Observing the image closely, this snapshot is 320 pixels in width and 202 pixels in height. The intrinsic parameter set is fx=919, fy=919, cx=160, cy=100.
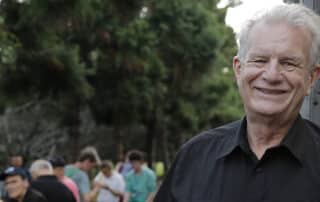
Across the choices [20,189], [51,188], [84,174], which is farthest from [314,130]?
[84,174]

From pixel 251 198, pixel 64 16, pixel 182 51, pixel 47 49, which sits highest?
pixel 251 198

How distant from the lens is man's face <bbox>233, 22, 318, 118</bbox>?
9.23 ft

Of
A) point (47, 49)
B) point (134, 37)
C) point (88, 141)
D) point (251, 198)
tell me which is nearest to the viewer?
point (251, 198)

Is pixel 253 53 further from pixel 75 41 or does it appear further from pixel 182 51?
pixel 182 51

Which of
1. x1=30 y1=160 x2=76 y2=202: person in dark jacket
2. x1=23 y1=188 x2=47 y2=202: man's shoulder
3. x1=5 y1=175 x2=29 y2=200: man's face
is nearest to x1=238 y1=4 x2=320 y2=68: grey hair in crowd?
x1=23 y1=188 x2=47 y2=202: man's shoulder

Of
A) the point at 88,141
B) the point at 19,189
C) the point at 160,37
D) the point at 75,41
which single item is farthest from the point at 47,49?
the point at 88,141

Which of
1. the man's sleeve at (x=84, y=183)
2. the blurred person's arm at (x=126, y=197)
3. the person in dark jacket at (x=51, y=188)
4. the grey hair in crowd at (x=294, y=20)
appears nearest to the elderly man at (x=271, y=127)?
the grey hair in crowd at (x=294, y=20)

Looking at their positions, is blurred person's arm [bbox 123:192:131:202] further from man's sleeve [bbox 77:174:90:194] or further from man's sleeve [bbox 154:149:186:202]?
man's sleeve [bbox 154:149:186:202]

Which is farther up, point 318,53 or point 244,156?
point 318,53

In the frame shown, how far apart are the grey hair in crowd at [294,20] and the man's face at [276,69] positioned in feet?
0.06

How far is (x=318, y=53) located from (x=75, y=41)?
16.9 meters

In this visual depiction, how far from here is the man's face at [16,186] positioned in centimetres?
833

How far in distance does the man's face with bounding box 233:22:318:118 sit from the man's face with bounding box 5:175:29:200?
225 inches

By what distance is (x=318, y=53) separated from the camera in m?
2.91
